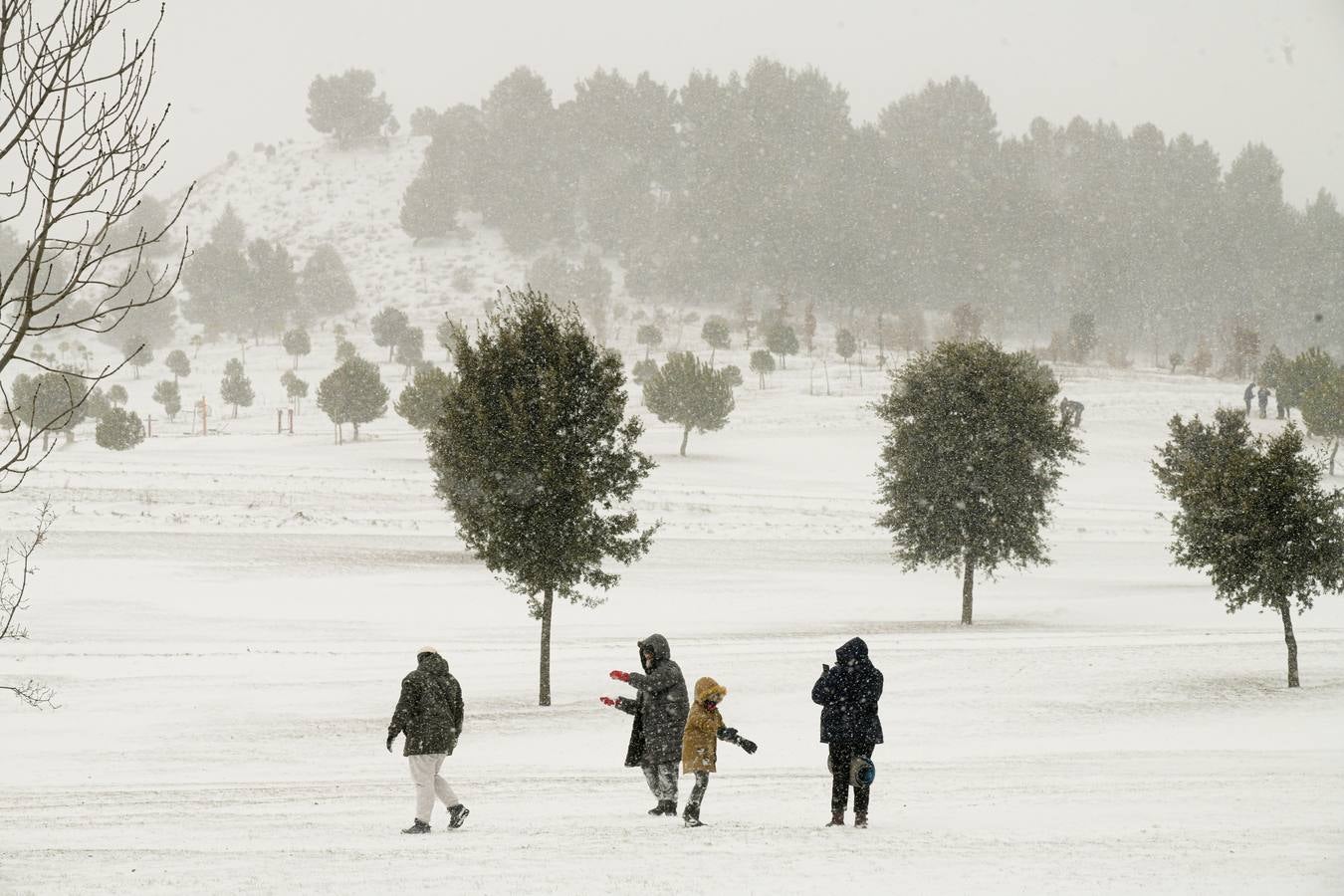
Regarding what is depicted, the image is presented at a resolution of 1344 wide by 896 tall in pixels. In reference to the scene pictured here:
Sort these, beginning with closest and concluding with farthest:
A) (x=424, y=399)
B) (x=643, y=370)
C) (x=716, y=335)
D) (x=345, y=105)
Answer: (x=424, y=399) < (x=643, y=370) < (x=716, y=335) < (x=345, y=105)

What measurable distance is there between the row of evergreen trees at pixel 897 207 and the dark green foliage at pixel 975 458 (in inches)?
3400

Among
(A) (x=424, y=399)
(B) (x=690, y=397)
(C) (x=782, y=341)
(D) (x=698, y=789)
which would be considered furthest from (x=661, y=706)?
(C) (x=782, y=341)

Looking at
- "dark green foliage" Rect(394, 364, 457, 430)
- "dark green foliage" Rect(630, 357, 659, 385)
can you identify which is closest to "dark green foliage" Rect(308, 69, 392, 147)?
"dark green foliage" Rect(630, 357, 659, 385)

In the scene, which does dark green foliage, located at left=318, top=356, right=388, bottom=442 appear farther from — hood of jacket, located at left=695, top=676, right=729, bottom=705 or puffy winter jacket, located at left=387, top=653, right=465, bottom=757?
hood of jacket, located at left=695, top=676, right=729, bottom=705

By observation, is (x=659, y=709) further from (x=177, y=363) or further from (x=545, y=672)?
(x=177, y=363)

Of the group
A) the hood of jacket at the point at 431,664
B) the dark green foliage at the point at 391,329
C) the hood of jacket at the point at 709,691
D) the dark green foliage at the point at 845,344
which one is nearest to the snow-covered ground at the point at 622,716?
the hood of jacket at the point at 709,691

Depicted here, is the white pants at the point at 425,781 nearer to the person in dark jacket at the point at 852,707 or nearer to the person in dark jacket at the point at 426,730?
the person in dark jacket at the point at 426,730

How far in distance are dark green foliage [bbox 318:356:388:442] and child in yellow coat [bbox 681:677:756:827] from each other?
184 feet

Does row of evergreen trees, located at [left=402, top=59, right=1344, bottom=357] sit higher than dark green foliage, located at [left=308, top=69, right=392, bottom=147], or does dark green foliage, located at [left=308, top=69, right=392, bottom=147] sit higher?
dark green foliage, located at [left=308, top=69, right=392, bottom=147]

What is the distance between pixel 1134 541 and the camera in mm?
44969

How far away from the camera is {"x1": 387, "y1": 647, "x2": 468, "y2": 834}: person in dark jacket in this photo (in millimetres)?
10836

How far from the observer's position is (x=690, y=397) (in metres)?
61.5

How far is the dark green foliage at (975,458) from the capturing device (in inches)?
1208

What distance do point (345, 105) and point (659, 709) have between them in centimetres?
18324
